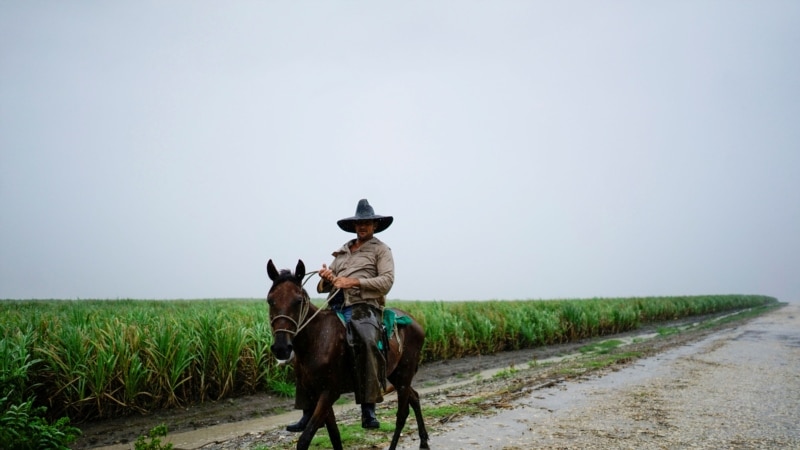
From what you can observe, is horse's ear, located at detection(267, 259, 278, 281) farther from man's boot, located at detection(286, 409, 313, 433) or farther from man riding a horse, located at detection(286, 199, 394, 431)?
man's boot, located at detection(286, 409, 313, 433)

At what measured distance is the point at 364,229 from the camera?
4.82 meters

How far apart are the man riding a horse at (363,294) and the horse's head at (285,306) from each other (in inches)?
13.9

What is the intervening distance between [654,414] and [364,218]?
Answer: 16.9ft

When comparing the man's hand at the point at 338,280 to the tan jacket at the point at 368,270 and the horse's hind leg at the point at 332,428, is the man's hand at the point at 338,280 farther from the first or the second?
the horse's hind leg at the point at 332,428

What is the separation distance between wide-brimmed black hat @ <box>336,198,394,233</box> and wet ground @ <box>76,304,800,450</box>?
2526 millimetres

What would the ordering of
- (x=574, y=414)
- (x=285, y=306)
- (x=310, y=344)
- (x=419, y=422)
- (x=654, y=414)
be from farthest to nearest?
(x=574, y=414), (x=654, y=414), (x=419, y=422), (x=310, y=344), (x=285, y=306)

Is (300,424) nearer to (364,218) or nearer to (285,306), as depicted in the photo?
(285,306)

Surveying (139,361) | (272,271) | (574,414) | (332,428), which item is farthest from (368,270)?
(139,361)

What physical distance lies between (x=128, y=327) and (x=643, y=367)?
11.1 m

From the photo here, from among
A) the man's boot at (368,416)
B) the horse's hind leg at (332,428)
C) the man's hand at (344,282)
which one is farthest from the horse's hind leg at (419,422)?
the man's hand at (344,282)

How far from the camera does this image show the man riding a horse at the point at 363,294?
4250 mm

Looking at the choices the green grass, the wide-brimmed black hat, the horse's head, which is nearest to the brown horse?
the horse's head

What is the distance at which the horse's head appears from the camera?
3601mm

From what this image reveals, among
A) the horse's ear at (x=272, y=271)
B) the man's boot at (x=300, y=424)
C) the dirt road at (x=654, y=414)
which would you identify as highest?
the horse's ear at (x=272, y=271)
